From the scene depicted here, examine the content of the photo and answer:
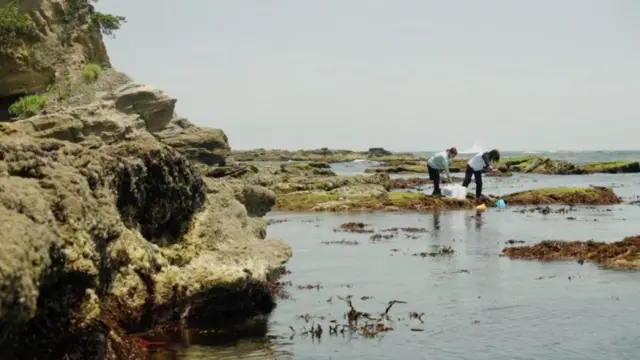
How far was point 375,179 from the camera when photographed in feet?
155

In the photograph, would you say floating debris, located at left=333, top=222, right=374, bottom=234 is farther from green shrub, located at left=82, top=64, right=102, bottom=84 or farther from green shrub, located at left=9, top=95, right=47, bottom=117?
green shrub, located at left=82, top=64, right=102, bottom=84

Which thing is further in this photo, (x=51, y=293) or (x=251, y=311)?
(x=251, y=311)

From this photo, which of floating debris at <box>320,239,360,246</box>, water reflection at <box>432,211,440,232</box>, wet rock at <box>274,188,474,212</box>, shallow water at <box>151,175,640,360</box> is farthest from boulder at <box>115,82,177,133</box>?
floating debris at <box>320,239,360,246</box>

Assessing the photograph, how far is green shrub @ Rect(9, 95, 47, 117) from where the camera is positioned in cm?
4086

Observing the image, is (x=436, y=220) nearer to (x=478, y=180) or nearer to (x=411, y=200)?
(x=478, y=180)

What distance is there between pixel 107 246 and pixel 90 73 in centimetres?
4279

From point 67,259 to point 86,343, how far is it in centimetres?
120

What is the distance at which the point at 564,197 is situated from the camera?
1454 inches

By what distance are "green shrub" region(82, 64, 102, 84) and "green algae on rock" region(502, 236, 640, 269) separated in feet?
117

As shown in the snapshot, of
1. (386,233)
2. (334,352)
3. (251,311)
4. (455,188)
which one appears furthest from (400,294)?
(455,188)

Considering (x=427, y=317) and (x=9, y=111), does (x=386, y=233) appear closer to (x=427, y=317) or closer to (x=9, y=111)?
(x=427, y=317)

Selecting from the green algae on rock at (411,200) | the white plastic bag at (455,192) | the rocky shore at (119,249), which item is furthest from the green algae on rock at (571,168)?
Answer: the rocky shore at (119,249)

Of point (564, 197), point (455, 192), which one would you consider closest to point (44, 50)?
point (455, 192)

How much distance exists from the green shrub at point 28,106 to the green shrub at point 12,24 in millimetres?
4564
